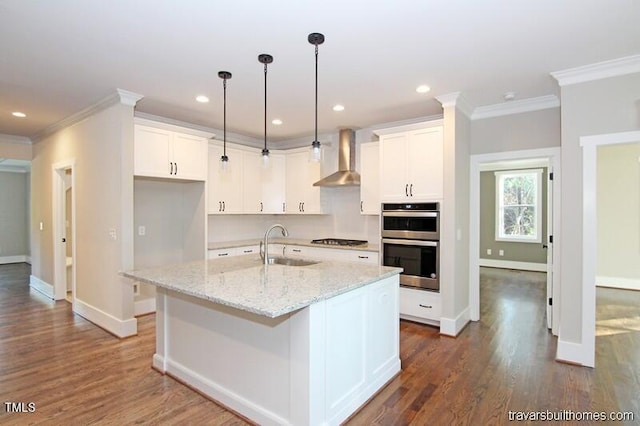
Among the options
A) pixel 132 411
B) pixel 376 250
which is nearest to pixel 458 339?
pixel 376 250

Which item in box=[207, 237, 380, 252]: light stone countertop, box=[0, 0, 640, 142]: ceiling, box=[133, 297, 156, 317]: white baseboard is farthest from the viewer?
box=[207, 237, 380, 252]: light stone countertop

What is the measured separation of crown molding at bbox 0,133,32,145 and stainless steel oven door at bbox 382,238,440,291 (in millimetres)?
6162

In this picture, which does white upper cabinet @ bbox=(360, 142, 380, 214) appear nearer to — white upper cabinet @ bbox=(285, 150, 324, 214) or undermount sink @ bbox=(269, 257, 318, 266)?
white upper cabinet @ bbox=(285, 150, 324, 214)

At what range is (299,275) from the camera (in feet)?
8.34

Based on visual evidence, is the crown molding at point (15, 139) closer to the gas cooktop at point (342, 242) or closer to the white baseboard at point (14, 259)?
the white baseboard at point (14, 259)

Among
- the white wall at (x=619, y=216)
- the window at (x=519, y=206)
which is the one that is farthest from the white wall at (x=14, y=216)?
the white wall at (x=619, y=216)

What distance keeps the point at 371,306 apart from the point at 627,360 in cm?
256

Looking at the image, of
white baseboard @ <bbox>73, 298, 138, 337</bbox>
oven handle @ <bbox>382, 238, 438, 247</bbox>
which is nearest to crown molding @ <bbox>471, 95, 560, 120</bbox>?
oven handle @ <bbox>382, 238, 438, 247</bbox>

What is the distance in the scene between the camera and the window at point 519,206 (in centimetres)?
750

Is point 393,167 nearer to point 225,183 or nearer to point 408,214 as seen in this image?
point 408,214

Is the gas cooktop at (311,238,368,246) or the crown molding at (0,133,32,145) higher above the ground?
the crown molding at (0,133,32,145)

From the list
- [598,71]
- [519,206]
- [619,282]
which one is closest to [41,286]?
[598,71]

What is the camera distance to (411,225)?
4.11 metres

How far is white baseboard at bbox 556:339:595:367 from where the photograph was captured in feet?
9.76
